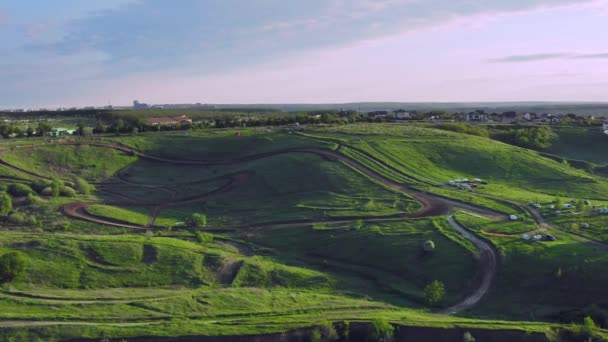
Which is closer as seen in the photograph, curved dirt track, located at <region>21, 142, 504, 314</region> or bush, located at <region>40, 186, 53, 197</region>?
curved dirt track, located at <region>21, 142, 504, 314</region>

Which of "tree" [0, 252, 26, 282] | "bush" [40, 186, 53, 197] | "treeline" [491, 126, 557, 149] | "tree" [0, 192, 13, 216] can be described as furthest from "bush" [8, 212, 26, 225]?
"treeline" [491, 126, 557, 149]

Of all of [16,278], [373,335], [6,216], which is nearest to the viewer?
[373,335]

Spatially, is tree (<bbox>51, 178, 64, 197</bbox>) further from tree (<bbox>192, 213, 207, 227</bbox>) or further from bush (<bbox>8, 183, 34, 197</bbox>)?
tree (<bbox>192, 213, 207, 227</bbox>)

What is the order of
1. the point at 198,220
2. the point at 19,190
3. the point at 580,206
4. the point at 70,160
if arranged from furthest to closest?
the point at 70,160 → the point at 19,190 → the point at 198,220 → the point at 580,206

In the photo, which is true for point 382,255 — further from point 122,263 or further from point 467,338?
point 122,263

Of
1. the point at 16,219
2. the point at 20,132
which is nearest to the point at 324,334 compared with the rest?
the point at 16,219

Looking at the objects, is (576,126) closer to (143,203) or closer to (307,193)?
(307,193)

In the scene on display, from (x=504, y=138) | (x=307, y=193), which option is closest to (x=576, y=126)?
(x=504, y=138)
